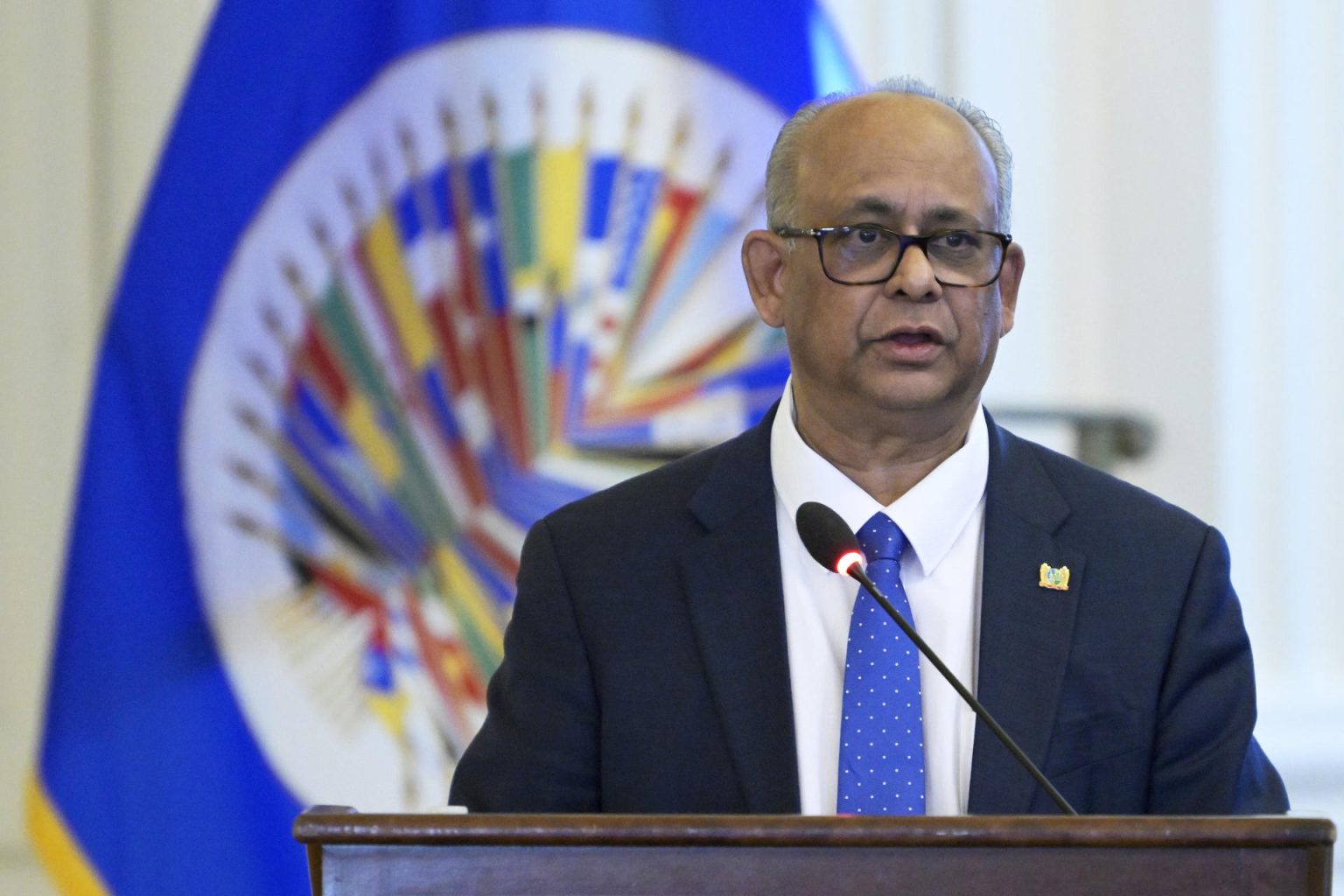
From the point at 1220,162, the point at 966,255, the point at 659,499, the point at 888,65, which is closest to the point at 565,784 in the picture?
the point at 659,499

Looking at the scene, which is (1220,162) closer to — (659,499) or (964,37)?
(964,37)

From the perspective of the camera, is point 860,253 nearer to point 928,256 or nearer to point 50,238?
point 928,256

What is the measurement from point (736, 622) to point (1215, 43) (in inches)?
93.8

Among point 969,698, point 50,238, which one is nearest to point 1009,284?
point 969,698

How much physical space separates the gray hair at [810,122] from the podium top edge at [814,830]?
97 centimetres

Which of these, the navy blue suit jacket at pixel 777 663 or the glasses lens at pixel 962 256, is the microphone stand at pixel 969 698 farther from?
the glasses lens at pixel 962 256

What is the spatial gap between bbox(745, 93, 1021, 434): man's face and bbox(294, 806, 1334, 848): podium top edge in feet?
2.56

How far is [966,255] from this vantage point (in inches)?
81.1

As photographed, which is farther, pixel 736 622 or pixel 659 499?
pixel 659 499

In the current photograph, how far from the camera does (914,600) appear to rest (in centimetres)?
205

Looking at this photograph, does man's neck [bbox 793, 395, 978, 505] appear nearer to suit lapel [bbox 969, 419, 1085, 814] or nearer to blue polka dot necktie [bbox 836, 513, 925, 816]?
suit lapel [bbox 969, 419, 1085, 814]

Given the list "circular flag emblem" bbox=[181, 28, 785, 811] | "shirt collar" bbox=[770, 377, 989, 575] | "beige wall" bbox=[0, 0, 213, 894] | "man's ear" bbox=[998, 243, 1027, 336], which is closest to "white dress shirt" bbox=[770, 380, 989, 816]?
"shirt collar" bbox=[770, 377, 989, 575]

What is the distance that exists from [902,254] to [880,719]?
0.56m

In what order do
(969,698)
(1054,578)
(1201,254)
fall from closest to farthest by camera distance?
1. (969,698)
2. (1054,578)
3. (1201,254)
